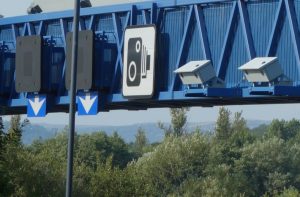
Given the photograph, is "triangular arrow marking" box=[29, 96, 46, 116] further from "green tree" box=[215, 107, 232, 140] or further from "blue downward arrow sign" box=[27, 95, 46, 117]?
"green tree" box=[215, 107, 232, 140]

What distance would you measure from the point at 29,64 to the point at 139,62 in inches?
181

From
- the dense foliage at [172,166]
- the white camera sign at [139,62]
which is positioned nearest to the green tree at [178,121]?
the dense foliage at [172,166]

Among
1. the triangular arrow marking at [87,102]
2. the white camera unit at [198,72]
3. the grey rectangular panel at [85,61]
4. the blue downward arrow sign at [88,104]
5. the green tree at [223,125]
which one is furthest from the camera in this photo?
the green tree at [223,125]

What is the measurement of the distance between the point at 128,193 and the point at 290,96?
3745 centimetres

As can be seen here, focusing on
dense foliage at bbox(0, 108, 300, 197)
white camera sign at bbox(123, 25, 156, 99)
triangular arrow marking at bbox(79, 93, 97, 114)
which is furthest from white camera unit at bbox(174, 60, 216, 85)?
dense foliage at bbox(0, 108, 300, 197)

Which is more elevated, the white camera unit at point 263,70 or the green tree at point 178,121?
the white camera unit at point 263,70

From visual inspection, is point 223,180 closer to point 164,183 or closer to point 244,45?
point 164,183

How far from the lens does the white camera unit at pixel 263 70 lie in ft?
104

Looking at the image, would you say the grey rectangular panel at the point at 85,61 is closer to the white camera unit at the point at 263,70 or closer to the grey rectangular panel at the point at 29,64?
the grey rectangular panel at the point at 29,64

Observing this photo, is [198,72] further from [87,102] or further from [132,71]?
[87,102]

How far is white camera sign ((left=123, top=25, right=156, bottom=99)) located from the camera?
34.9 m

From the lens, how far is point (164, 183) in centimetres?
11188

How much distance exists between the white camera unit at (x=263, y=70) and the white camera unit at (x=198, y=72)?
1.53m

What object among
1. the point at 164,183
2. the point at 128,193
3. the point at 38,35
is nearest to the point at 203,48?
the point at 38,35
